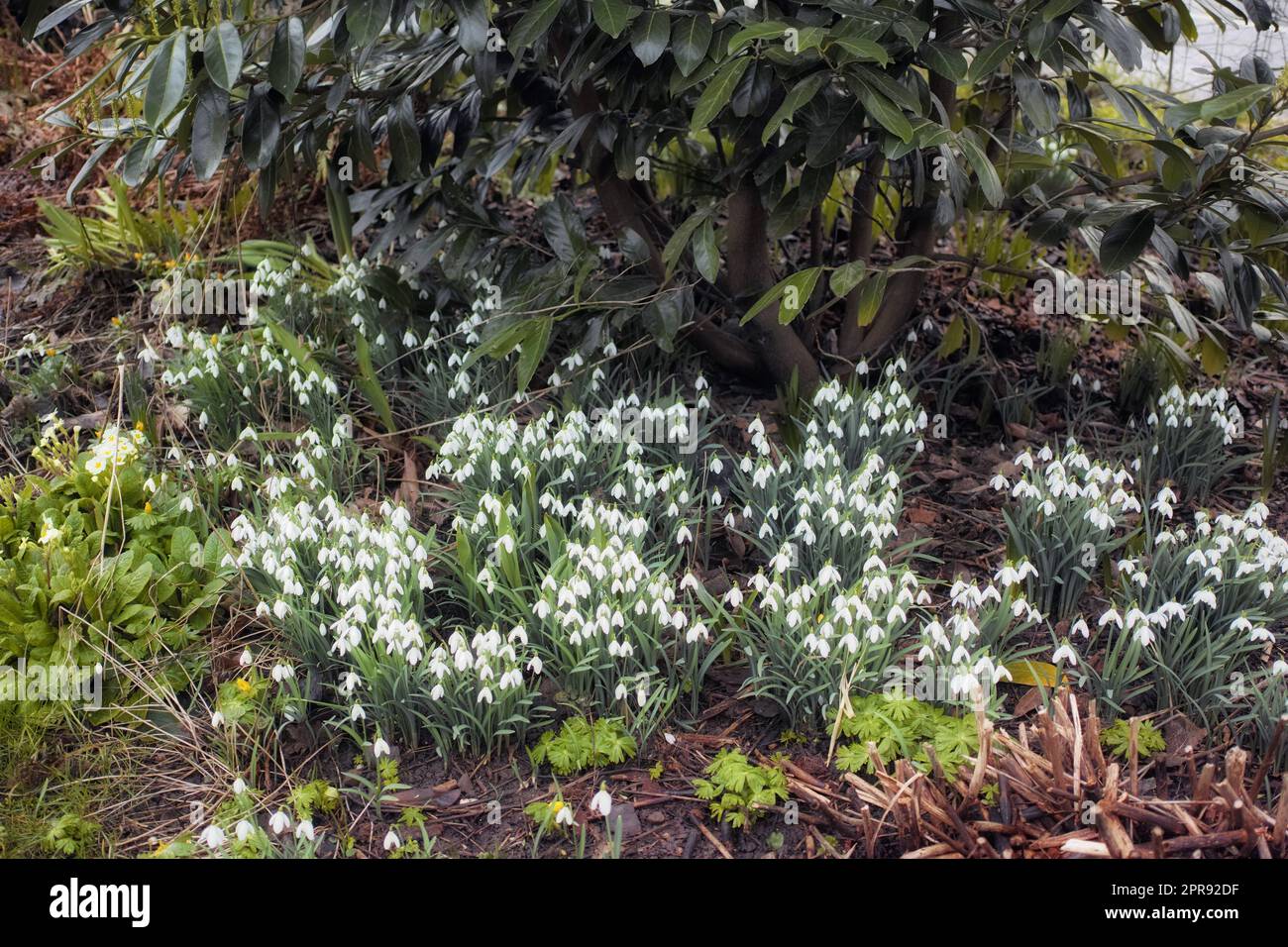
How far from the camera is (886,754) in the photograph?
2223 mm

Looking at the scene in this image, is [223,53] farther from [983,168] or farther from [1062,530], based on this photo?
[1062,530]

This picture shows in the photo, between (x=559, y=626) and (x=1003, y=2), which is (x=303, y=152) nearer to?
(x=559, y=626)

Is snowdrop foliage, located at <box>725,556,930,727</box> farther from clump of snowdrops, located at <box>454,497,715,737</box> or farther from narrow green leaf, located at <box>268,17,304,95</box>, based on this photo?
narrow green leaf, located at <box>268,17,304,95</box>

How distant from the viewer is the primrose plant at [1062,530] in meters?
2.62

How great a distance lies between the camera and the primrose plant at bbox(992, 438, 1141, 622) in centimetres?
262

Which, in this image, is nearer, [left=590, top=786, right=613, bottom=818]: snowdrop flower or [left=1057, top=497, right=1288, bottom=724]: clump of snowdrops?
[left=590, top=786, right=613, bottom=818]: snowdrop flower

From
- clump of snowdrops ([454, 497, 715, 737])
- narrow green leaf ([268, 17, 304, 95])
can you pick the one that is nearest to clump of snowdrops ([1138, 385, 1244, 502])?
clump of snowdrops ([454, 497, 715, 737])

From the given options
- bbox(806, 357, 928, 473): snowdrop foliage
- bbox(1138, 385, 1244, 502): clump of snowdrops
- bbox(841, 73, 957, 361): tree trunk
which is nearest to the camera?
bbox(806, 357, 928, 473): snowdrop foliage

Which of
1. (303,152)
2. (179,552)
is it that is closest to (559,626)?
(179,552)

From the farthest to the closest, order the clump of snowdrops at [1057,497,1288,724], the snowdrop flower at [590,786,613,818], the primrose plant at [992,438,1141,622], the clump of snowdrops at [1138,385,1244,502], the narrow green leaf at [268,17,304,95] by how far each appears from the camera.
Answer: the clump of snowdrops at [1138,385,1244,502] < the primrose plant at [992,438,1141,622] < the narrow green leaf at [268,17,304,95] < the clump of snowdrops at [1057,497,1288,724] < the snowdrop flower at [590,786,613,818]

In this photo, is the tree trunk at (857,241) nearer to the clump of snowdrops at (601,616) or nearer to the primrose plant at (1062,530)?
the primrose plant at (1062,530)

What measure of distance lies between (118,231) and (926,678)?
147 inches

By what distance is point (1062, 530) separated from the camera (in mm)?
2645

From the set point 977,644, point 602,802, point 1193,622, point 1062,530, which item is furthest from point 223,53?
point 1193,622
